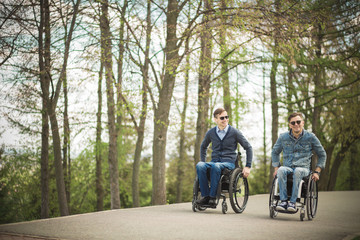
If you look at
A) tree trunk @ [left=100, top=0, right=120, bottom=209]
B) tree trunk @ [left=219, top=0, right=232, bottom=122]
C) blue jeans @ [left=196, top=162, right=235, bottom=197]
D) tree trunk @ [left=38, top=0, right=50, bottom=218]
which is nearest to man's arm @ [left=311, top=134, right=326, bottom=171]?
blue jeans @ [left=196, top=162, right=235, bottom=197]

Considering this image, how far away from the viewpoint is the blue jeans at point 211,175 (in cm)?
678

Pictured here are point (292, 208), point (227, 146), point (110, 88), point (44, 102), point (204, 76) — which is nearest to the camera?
point (292, 208)

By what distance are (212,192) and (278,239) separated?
2.36 meters

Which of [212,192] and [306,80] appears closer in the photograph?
[212,192]

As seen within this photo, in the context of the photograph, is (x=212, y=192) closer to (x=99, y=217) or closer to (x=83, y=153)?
(x=99, y=217)

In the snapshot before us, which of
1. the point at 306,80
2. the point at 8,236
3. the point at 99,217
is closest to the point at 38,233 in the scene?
the point at 8,236

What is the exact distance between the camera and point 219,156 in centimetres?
712

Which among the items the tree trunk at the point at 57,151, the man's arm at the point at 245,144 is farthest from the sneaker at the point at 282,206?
the tree trunk at the point at 57,151

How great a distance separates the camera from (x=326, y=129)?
20.3m

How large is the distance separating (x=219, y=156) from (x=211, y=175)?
44cm

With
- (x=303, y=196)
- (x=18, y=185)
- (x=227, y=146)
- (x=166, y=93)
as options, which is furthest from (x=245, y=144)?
(x=18, y=185)

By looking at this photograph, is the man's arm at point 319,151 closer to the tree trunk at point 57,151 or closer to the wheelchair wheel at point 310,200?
the wheelchair wheel at point 310,200

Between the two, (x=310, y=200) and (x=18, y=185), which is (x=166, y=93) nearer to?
(x=310, y=200)

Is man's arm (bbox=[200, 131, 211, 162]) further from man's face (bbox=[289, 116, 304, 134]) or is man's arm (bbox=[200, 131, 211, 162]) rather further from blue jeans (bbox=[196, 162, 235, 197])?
man's face (bbox=[289, 116, 304, 134])
